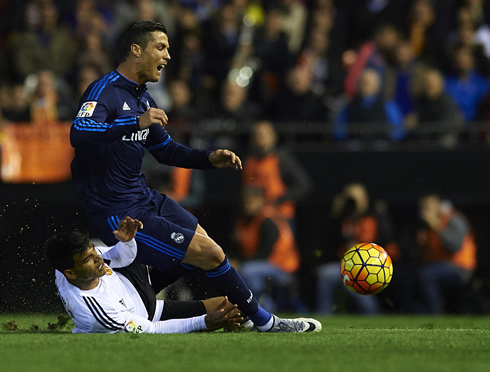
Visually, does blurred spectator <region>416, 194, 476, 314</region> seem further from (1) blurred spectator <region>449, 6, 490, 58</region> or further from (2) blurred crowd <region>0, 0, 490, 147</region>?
(1) blurred spectator <region>449, 6, 490, 58</region>

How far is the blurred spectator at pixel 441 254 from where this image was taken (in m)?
10.2

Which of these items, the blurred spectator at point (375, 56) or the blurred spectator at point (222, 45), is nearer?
the blurred spectator at point (375, 56)

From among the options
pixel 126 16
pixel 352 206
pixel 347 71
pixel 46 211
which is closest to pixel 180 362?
pixel 352 206

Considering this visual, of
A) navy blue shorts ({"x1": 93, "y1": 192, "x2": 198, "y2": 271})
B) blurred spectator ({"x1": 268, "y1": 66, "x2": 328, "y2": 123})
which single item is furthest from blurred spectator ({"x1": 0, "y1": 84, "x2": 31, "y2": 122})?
navy blue shorts ({"x1": 93, "y1": 192, "x2": 198, "y2": 271})

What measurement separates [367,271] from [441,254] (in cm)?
397

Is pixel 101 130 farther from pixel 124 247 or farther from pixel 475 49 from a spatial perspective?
pixel 475 49

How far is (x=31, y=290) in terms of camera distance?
7258mm

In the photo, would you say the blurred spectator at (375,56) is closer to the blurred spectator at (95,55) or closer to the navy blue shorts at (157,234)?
the blurred spectator at (95,55)

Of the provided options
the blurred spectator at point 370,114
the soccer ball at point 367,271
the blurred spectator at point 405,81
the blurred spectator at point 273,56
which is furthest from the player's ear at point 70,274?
the blurred spectator at point 405,81

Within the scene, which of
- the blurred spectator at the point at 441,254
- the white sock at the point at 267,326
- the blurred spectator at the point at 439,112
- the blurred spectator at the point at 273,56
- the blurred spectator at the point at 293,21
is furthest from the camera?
the blurred spectator at the point at 293,21

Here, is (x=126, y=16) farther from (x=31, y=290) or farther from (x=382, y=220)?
(x=31, y=290)

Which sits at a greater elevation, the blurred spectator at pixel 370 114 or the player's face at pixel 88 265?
the blurred spectator at pixel 370 114

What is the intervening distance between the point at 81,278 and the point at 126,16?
7792 mm

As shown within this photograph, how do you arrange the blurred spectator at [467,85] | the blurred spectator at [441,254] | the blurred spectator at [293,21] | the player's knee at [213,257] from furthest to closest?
the blurred spectator at [293,21], the blurred spectator at [467,85], the blurred spectator at [441,254], the player's knee at [213,257]
